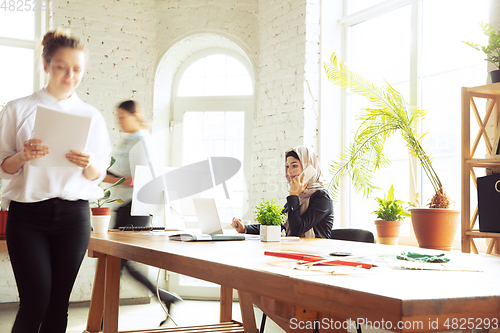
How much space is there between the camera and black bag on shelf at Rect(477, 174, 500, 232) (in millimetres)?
2346

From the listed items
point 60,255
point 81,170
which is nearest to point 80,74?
point 81,170

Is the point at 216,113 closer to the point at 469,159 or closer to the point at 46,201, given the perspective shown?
the point at 469,159

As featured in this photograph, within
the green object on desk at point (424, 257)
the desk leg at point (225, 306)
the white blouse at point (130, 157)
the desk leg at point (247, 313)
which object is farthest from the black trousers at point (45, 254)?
the white blouse at point (130, 157)

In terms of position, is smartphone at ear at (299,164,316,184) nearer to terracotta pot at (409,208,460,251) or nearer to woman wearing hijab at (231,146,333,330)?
woman wearing hijab at (231,146,333,330)

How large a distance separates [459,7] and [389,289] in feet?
10.0

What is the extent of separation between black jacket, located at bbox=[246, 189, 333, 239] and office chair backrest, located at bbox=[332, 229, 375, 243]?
73 mm

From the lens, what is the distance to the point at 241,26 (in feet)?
14.7

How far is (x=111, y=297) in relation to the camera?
7.43 ft

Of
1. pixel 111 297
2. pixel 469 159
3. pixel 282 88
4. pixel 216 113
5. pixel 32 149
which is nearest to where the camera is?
pixel 32 149

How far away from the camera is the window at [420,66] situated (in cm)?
324

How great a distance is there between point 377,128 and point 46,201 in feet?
7.58

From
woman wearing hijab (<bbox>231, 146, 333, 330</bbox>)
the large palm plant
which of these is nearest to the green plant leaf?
woman wearing hijab (<bbox>231, 146, 333, 330</bbox>)

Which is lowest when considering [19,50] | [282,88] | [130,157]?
[130,157]

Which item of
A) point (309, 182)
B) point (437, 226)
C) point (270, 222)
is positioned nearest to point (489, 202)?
point (437, 226)
